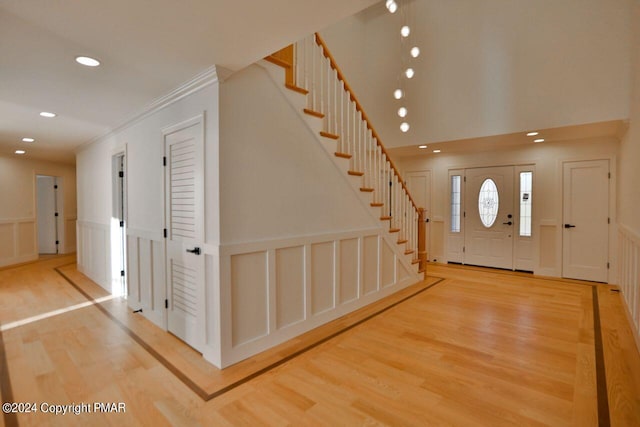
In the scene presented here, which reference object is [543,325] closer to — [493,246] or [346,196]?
[346,196]

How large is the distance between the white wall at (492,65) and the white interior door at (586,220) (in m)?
1.69

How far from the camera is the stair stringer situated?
9.50 feet

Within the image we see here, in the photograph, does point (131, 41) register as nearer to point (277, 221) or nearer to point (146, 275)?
point (277, 221)

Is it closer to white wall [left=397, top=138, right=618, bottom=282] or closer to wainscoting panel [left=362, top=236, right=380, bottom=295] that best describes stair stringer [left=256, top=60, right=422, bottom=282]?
wainscoting panel [left=362, top=236, right=380, bottom=295]

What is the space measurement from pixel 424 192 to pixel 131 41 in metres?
6.20

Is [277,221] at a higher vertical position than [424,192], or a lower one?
lower

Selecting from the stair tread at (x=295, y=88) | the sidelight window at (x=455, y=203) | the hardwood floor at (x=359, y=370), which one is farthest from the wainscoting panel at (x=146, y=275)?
the sidelight window at (x=455, y=203)

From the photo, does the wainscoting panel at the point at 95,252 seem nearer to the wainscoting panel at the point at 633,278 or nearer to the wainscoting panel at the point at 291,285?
the wainscoting panel at the point at 291,285

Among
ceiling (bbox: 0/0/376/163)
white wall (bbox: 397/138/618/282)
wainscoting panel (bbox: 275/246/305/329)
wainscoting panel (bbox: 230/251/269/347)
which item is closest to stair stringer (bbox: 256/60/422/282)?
ceiling (bbox: 0/0/376/163)

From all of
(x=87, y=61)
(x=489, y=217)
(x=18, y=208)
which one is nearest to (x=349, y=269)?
(x=87, y=61)

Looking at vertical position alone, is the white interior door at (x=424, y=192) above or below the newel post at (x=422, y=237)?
above

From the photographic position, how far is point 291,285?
302cm

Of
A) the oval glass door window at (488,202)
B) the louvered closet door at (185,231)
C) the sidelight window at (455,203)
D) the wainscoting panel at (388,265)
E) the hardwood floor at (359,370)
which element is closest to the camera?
the hardwood floor at (359,370)

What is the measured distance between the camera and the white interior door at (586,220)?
16.7ft
